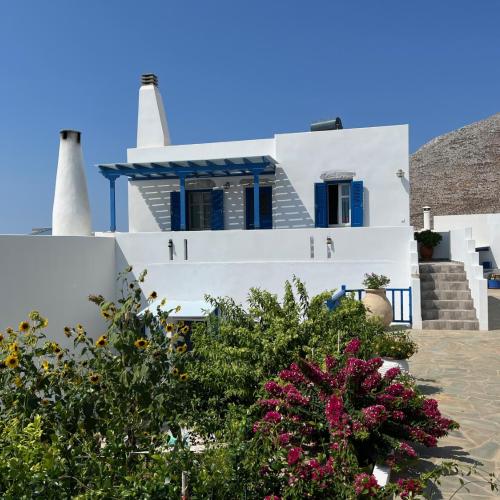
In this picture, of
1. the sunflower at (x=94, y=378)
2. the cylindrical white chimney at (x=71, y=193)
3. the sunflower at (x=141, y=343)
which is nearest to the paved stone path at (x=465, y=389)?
the sunflower at (x=141, y=343)

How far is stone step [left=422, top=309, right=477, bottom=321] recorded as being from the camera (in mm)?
11291

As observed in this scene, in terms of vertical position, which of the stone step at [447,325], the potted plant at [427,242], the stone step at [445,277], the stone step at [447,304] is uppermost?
the potted plant at [427,242]

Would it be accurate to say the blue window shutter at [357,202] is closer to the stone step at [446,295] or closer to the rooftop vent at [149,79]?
the stone step at [446,295]

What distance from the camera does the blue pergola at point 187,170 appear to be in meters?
15.0

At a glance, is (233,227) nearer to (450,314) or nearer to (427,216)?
(450,314)

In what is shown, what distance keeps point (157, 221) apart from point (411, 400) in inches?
575


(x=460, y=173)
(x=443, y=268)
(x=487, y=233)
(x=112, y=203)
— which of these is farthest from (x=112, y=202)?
(x=460, y=173)

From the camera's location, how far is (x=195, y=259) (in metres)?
13.9

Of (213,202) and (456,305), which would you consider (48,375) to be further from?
(213,202)

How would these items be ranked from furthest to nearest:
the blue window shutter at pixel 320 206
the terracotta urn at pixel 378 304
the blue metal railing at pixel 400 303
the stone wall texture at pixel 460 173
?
the stone wall texture at pixel 460 173 < the blue window shutter at pixel 320 206 < the blue metal railing at pixel 400 303 < the terracotta urn at pixel 378 304

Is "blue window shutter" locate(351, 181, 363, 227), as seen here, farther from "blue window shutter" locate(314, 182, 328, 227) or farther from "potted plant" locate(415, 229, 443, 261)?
"potted plant" locate(415, 229, 443, 261)

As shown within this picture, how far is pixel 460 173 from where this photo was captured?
41.8 m

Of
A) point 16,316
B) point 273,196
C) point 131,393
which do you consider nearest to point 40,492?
point 131,393

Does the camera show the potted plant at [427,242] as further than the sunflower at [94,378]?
Yes
